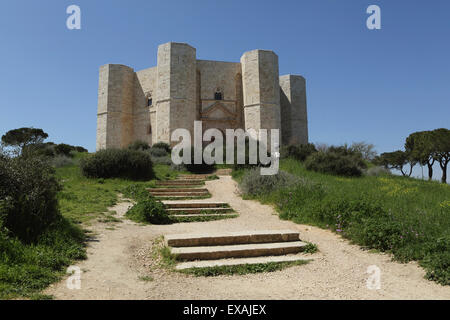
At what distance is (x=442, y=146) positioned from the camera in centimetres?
2230

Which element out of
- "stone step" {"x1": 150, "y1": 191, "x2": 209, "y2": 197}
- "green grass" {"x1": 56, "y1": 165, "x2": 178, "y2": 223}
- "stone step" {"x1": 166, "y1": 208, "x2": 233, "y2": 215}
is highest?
"green grass" {"x1": 56, "y1": 165, "x2": 178, "y2": 223}

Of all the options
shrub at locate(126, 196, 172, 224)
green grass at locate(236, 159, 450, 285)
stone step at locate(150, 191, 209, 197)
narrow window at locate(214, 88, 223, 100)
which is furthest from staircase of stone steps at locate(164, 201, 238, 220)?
narrow window at locate(214, 88, 223, 100)

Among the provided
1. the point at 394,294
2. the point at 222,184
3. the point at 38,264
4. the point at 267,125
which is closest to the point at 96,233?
the point at 38,264

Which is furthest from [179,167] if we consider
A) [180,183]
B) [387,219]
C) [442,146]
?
[442,146]

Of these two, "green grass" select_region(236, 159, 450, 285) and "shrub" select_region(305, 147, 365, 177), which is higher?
"shrub" select_region(305, 147, 365, 177)

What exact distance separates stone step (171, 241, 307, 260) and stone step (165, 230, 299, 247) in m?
0.13

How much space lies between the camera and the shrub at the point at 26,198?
4008mm

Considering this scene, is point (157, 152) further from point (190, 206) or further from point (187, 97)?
point (190, 206)

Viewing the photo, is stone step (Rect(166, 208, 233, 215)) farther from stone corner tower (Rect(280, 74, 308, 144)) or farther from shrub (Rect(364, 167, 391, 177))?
stone corner tower (Rect(280, 74, 308, 144))

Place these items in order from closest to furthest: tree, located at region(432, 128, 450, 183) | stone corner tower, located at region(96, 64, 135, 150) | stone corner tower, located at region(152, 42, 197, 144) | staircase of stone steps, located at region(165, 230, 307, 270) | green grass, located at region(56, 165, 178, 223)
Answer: staircase of stone steps, located at region(165, 230, 307, 270) → green grass, located at region(56, 165, 178, 223) → tree, located at region(432, 128, 450, 183) → stone corner tower, located at region(152, 42, 197, 144) → stone corner tower, located at region(96, 64, 135, 150)

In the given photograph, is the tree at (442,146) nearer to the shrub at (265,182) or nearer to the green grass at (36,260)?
the shrub at (265,182)

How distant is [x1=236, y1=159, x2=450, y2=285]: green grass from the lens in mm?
3953

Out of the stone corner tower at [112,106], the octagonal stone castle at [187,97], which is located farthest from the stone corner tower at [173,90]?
the stone corner tower at [112,106]

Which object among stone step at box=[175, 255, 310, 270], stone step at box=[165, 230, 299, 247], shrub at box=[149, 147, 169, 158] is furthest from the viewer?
shrub at box=[149, 147, 169, 158]
